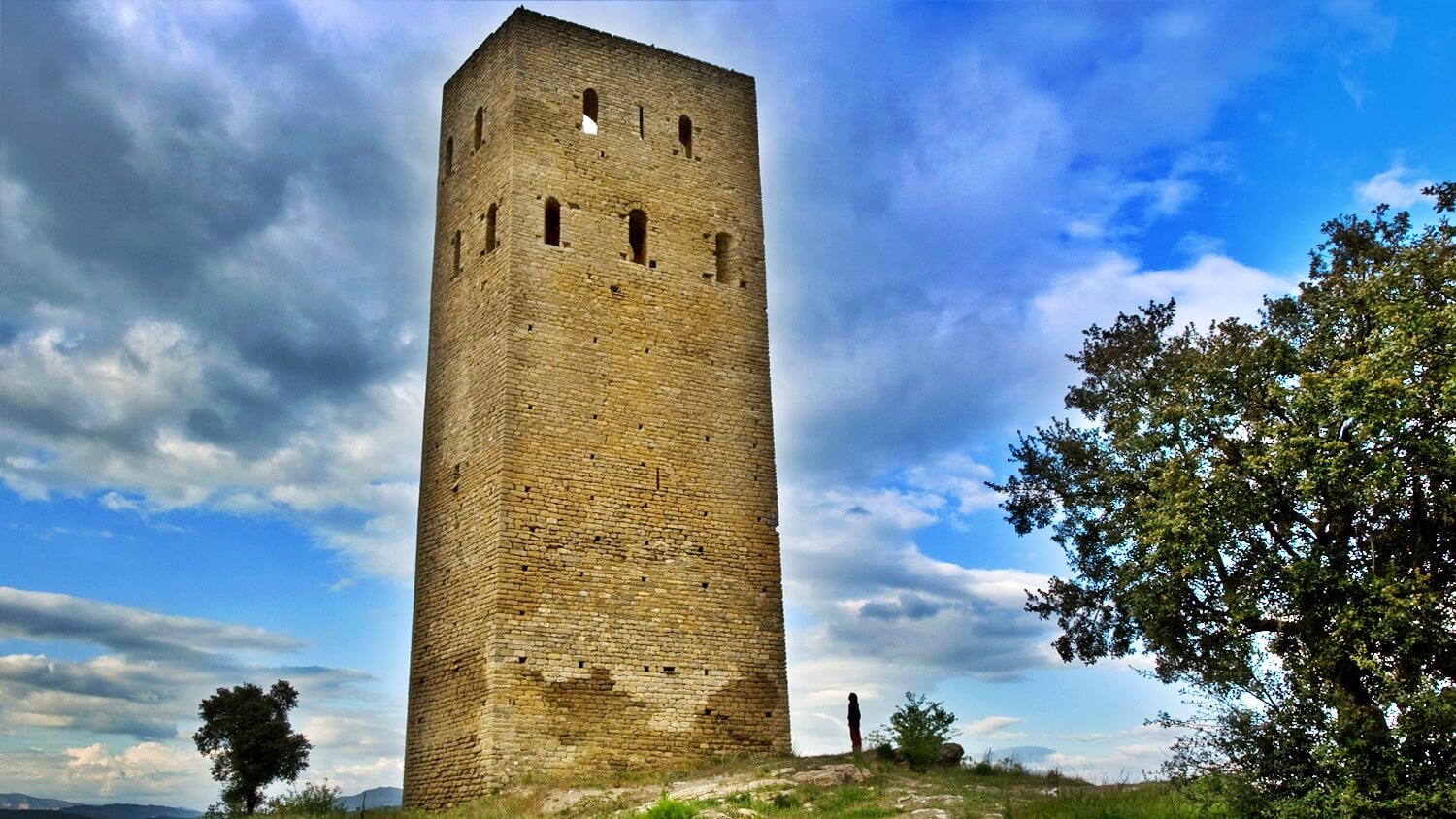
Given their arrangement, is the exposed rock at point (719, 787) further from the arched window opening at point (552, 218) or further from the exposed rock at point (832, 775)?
the arched window opening at point (552, 218)

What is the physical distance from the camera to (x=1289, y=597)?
14070 millimetres

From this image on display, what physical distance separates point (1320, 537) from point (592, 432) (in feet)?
34.3

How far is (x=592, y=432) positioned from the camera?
19734mm

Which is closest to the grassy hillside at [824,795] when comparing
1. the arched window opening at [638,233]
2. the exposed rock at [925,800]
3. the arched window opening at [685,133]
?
the exposed rock at [925,800]

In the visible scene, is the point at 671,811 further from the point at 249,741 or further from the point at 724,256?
the point at 249,741

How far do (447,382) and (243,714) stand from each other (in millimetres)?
12070

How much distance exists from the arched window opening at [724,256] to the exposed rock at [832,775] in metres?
9.10

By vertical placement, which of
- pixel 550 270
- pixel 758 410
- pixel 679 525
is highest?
pixel 550 270

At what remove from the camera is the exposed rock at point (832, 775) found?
51.8ft

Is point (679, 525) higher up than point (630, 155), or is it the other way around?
point (630, 155)

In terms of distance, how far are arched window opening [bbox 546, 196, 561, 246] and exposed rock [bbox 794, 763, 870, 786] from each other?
9.78m

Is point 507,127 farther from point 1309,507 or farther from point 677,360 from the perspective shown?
point 1309,507

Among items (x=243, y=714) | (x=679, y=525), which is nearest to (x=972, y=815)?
(x=679, y=525)

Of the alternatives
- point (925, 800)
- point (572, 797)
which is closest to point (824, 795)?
point (925, 800)
